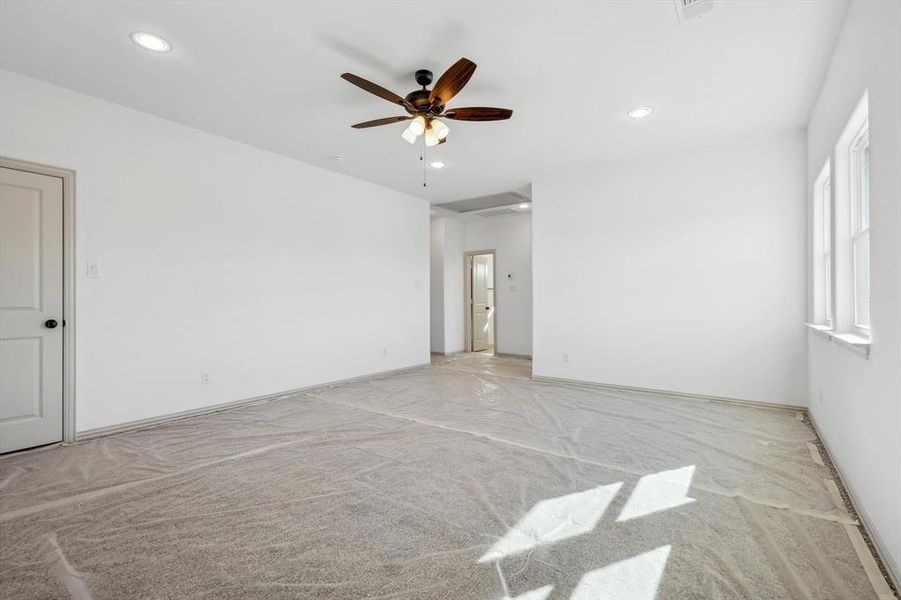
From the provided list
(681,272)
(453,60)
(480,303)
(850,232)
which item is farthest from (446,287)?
(850,232)

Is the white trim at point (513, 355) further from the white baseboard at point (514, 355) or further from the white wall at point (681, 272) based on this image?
the white wall at point (681, 272)

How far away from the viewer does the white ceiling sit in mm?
2332

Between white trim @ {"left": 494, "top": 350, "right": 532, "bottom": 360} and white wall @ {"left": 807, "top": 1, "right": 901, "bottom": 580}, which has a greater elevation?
white wall @ {"left": 807, "top": 1, "right": 901, "bottom": 580}

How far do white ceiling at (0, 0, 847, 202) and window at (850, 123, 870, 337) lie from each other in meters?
0.72

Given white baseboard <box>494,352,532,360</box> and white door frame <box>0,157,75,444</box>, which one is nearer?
white door frame <box>0,157,75,444</box>

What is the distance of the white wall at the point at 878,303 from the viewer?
5.26ft

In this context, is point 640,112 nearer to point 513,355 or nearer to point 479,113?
point 479,113

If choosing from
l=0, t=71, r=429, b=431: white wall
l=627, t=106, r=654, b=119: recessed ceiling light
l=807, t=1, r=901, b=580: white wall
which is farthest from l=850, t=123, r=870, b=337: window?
l=0, t=71, r=429, b=431: white wall

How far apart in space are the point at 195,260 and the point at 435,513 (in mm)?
3364

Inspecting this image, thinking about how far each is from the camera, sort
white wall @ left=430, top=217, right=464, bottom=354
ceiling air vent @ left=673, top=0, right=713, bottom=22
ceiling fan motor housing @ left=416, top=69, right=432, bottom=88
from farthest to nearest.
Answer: white wall @ left=430, top=217, right=464, bottom=354, ceiling fan motor housing @ left=416, top=69, right=432, bottom=88, ceiling air vent @ left=673, top=0, right=713, bottom=22

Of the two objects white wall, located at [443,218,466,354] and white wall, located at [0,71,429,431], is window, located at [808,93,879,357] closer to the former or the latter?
white wall, located at [0,71,429,431]

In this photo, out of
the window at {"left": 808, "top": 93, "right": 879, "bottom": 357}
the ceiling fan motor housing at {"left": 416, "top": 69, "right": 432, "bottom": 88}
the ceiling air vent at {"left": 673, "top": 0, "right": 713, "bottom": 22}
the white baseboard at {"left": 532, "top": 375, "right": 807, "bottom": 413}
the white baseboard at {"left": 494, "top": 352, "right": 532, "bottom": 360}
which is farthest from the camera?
the white baseboard at {"left": 494, "top": 352, "right": 532, "bottom": 360}

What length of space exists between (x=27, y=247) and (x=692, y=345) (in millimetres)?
6106

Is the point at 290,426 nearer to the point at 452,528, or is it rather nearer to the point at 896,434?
the point at 452,528
